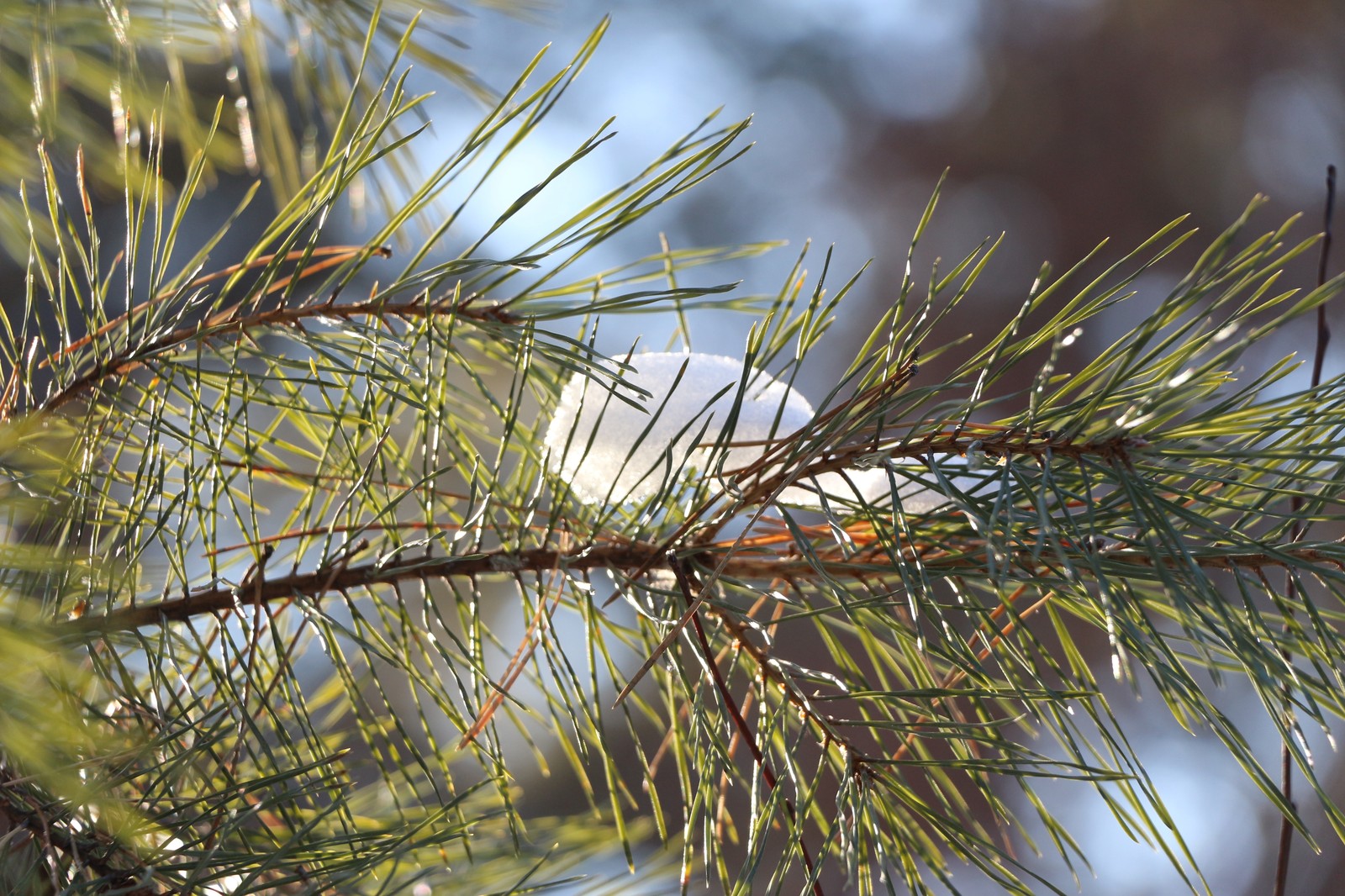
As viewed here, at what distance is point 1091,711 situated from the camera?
1.02ft

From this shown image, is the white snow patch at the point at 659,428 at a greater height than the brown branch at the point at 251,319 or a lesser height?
lesser

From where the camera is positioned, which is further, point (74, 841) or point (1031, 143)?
point (1031, 143)

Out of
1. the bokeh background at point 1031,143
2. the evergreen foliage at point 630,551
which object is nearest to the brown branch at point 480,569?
the evergreen foliage at point 630,551

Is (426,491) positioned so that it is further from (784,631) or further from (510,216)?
(784,631)

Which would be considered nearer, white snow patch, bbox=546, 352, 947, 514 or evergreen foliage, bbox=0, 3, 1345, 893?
evergreen foliage, bbox=0, 3, 1345, 893

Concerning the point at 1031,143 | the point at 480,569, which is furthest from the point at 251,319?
the point at 1031,143

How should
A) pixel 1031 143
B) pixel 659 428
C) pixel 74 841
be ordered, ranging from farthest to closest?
pixel 1031 143
pixel 659 428
pixel 74 841

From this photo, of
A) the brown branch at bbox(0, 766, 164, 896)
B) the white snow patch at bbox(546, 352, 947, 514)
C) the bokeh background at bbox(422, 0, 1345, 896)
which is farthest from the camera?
the bokeh background at bbox(422, 0, 1345, 896)

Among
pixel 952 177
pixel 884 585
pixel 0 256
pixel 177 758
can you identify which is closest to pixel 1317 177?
pixel 952 177

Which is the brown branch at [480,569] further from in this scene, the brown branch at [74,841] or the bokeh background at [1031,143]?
the bokeh background at [1031,143]

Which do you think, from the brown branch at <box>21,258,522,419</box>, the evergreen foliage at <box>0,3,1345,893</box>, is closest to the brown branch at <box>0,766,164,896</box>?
the evergreen foliage at <box>0,3,1345,893</box>

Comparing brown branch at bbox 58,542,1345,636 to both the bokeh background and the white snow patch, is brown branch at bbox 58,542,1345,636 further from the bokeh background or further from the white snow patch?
the bokeh background

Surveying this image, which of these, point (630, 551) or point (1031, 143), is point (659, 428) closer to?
point (630, 551)

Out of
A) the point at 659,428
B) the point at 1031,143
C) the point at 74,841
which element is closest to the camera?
the point at 74,841
